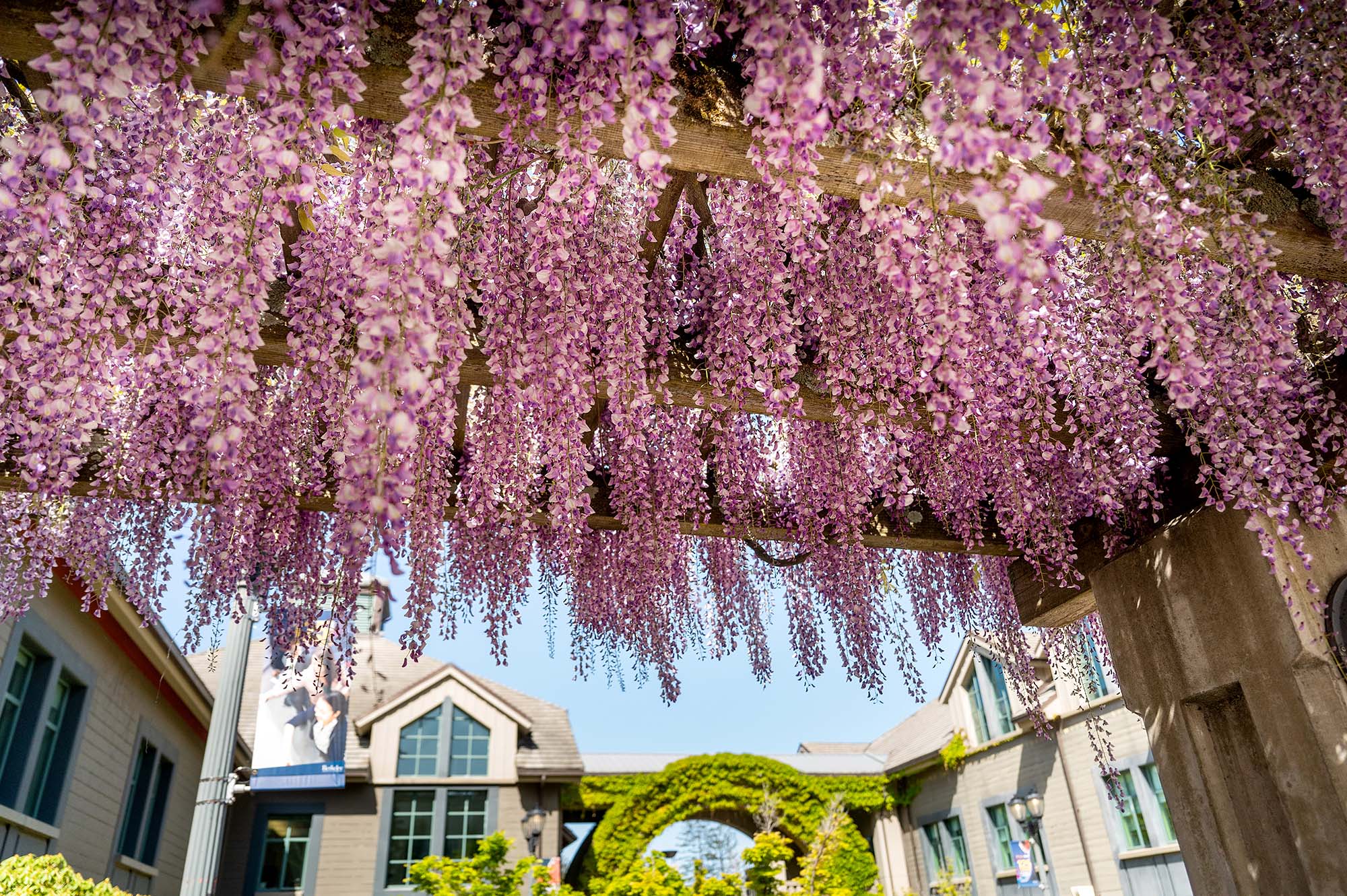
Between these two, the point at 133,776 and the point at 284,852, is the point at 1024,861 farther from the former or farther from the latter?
the point at 284,852

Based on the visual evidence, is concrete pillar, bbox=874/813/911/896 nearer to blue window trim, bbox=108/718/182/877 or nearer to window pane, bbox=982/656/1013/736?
window pane, bbox=982/656/1013/736

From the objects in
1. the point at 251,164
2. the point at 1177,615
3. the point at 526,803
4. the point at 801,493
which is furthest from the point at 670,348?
the point at 526,803

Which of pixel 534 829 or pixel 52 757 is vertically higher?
pixel 52 757

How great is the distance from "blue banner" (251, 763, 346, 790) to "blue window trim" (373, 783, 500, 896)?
2104mm

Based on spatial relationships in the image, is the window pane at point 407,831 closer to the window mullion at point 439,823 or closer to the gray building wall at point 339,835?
the window mullion at point 439,823

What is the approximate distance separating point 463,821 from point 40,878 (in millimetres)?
9943

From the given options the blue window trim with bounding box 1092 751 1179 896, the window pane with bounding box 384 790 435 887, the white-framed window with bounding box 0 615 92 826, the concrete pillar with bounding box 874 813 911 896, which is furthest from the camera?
the concrete pillar with bounding box 874 813 911 896

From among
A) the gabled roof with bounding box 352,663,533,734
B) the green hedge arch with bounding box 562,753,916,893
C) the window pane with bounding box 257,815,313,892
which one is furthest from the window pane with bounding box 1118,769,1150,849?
the window pane with bounding box 257,815,313,892

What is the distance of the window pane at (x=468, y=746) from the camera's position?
14.2 meters

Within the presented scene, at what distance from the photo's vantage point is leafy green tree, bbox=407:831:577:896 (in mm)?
7043

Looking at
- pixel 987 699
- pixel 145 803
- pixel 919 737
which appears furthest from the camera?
pixel 919 737

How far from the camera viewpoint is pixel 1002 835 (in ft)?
41.6

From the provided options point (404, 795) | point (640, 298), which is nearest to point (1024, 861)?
point (404, 795)

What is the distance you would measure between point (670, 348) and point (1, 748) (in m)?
5.43
